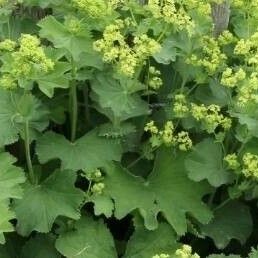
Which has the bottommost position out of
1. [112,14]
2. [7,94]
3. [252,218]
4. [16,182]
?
[252,218]

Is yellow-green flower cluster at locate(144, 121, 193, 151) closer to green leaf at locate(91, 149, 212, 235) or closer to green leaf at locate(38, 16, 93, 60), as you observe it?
green leaf at locate(91, 149, 212, 235)

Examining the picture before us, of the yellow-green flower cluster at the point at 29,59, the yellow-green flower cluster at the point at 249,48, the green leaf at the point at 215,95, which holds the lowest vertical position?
the green leaf at the point at 215,95

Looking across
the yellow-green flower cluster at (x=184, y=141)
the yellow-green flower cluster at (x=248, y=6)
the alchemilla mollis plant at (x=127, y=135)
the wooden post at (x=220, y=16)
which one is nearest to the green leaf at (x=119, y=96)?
the alchemilla mollis plant at (x=127, y=135)

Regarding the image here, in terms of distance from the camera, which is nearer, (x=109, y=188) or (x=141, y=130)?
(x=109, y=188)

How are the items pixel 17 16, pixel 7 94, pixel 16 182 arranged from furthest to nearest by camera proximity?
pixel 17 16, pixel 7 94, pixel 16 182

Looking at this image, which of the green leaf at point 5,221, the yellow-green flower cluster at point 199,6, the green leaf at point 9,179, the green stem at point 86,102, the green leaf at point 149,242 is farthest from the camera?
the green stem at point 86,102

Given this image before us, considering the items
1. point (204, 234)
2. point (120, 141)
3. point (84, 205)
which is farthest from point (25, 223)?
point (204, 234)

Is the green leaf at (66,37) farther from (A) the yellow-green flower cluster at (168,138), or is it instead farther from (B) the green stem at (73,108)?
(A) the yellow-green flower cluster at (168,138)

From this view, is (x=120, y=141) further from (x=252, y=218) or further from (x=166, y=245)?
(x=252, y=218)
